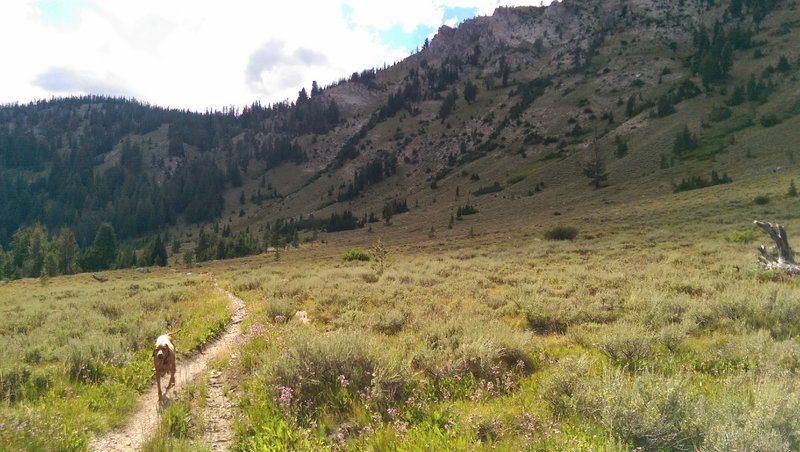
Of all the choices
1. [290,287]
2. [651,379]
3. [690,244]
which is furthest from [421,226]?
[651,379]

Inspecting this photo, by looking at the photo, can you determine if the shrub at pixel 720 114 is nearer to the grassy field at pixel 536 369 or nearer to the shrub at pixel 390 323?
the grassy field at pixel 536 369

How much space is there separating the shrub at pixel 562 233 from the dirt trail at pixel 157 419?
3595cm

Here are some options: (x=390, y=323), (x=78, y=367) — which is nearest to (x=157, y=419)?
(x=78, y=367)

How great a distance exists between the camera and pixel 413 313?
11266 mm

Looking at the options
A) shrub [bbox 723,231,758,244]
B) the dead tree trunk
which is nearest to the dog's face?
the dead tree trunk

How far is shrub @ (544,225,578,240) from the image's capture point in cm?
3806

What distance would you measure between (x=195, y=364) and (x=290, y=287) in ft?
29.0

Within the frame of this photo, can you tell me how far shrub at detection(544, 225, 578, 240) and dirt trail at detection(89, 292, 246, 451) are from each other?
35.9 m

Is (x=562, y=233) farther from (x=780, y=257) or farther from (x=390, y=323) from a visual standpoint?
(x=390, y=323)

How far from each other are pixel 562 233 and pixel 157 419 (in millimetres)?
38722

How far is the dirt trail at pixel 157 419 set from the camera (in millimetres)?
5363

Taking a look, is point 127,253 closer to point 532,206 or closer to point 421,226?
point 421,226

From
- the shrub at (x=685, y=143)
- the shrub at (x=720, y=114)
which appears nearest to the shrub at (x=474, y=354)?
the shrub at (x=685, y=143)

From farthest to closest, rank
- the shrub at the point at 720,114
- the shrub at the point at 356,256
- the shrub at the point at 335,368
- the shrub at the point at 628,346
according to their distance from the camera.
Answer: the shrub at the point at 720,114 < the shrub at the point at 356,256 < the shrub at the point at 628,346 < the shrub at the point at 335,368
